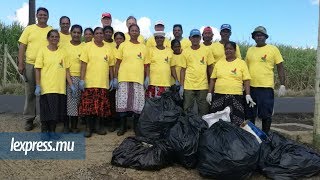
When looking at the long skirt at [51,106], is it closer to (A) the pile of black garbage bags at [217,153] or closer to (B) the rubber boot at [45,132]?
(B) the rubber boot at [45,132]

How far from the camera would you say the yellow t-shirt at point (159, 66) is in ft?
20.2

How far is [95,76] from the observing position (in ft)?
19.5

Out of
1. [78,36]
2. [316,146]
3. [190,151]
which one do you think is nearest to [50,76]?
[78,36]

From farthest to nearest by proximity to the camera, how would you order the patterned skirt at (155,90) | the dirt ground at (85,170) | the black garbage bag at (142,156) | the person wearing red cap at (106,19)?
the person wearing red cap at (106,19) < the patterned skirt at (155,90) < the black garbage bag at (142,156) < the dirt ground at (85,170)

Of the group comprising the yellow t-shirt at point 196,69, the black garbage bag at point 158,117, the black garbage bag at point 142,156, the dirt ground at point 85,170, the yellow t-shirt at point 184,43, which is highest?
the yellow t-shirt at point 184,43

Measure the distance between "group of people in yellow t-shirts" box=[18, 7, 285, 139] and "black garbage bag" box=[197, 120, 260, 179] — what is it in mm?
935

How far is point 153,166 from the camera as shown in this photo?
489cm

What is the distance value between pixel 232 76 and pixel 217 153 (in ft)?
4.76

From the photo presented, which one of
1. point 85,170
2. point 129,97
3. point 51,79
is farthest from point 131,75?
point 85,170

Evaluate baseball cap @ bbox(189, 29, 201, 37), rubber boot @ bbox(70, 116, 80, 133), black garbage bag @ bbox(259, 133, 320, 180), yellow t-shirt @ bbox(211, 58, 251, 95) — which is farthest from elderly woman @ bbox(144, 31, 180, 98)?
black garbage bag @ bbox(259, 133, 320, 180)

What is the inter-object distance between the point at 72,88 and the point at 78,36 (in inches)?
32.3

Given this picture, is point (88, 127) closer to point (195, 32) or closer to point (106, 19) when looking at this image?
point (106, 19)

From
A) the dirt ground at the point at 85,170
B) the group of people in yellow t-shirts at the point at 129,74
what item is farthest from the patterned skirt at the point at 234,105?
the dirt ground at the point at 85,170

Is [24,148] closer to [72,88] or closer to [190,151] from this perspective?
[72,88]
